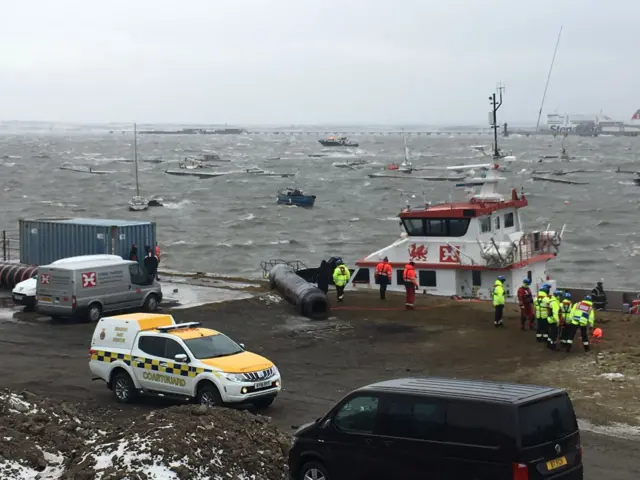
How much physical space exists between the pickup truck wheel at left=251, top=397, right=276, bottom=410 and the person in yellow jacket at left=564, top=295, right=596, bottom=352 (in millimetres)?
7697

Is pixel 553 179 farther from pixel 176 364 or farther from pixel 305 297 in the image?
pixel 176 364

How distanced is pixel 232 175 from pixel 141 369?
128 meters

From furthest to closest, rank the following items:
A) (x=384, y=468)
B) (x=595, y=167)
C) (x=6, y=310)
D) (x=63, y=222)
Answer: (x=595, y=167) → (x=63, y=222) → (x=6, y=310) → (x=384, y=468)

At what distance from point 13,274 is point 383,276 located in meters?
12.6

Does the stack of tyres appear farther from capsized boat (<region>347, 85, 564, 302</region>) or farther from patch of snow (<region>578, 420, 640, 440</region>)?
patch of snow (<region>578, 420, 640, 440</region>)

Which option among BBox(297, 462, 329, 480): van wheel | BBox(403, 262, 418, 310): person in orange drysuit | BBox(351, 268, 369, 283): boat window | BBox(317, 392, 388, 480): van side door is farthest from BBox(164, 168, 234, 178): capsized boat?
BBox(317, 392, 388, 480): van side door

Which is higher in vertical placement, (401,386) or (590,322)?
(401,386)

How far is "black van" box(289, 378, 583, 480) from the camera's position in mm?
9531

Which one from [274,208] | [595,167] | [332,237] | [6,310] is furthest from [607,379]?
[595,167]

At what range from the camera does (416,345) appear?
74.8ft

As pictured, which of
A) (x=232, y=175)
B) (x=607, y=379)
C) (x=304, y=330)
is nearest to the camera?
(x=607, y=379)

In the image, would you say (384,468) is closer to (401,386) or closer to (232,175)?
(401,386)

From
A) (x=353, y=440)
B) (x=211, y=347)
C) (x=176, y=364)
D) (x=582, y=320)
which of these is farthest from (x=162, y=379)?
(x=582, y=320)

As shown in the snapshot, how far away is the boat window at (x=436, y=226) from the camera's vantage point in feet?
94.4
